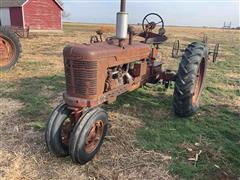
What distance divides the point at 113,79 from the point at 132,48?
2.22 ft

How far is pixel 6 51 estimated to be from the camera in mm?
8141

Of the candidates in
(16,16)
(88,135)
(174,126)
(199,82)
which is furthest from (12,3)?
(88,135)

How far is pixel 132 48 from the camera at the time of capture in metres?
4.25

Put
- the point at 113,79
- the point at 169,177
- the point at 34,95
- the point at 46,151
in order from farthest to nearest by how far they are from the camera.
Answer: the point at 34,95 < the point at 113,79 < the point at 46,151 < the point at 169,177

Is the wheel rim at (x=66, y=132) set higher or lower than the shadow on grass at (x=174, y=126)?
higher

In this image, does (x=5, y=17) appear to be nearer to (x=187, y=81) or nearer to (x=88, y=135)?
(x=187, y=81)

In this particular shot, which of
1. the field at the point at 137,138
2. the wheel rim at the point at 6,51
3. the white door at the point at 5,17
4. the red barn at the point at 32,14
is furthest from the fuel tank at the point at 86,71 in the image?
the white door at the point at 5,17

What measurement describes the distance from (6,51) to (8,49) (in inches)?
3.8

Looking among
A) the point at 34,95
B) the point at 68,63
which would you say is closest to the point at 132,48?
the point at 68,63

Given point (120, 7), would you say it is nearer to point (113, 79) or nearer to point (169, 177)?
point (113, 79)

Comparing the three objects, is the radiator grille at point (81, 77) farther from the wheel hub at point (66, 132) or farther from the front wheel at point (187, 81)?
the front wheel at point (187, 81)

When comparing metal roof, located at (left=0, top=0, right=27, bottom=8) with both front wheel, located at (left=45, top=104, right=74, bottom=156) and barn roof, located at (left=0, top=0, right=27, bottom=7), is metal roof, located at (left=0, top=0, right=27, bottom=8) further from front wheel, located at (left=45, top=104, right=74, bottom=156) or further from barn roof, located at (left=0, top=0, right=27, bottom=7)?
front wheel, located at (left=45, top=104, right=74, bottom=156)

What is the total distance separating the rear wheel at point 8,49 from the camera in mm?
7945

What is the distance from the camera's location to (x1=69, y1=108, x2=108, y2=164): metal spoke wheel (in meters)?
3.12
